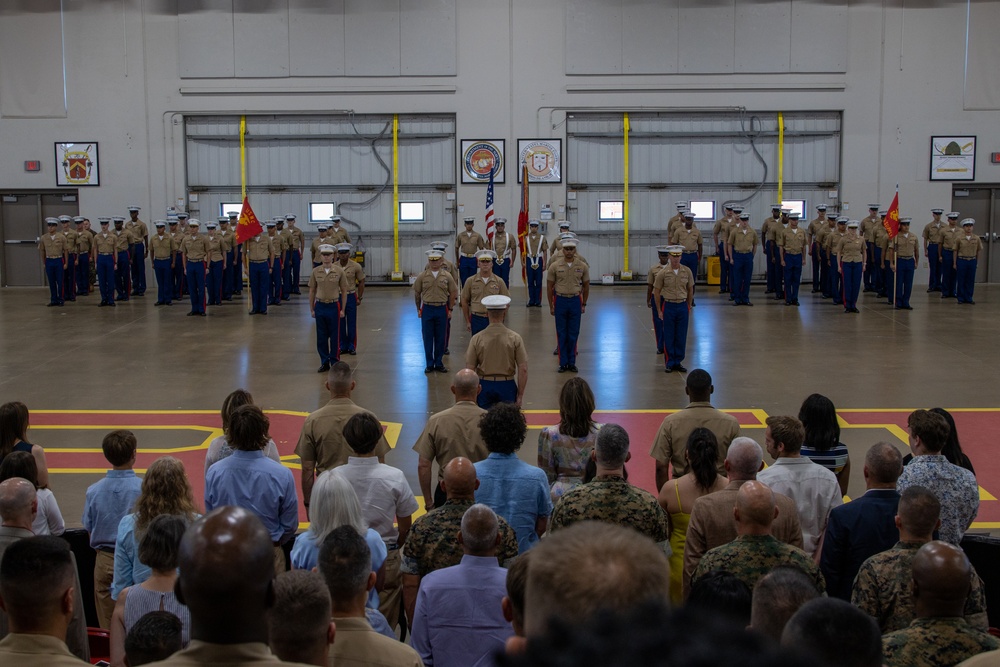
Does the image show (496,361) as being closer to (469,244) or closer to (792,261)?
(469,244)

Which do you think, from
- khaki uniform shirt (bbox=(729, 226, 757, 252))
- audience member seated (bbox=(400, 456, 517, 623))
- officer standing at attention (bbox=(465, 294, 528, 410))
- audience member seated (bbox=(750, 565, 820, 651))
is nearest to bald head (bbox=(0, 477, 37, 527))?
audience member seated (bbox=(400, 456, 517, 623))

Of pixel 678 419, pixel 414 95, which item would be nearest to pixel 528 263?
pixel 414 95

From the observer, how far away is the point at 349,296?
1592 centimetres

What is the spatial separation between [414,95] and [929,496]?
23053 millimetres

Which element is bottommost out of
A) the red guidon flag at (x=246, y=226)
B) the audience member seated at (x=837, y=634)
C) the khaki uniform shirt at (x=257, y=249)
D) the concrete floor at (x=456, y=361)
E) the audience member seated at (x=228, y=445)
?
the concrete floor at (x=456, y=361)

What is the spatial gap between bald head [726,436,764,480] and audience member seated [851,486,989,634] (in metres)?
0.90

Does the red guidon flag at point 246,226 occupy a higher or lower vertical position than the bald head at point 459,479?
higher

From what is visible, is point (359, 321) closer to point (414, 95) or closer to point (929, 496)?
point (414, 95)

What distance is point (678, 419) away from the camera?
23.1 feet

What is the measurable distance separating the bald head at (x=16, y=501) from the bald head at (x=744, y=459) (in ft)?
11.4

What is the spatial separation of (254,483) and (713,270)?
69.2ft

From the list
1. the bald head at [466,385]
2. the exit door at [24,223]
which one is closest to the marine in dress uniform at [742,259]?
the bald head at [466,385]

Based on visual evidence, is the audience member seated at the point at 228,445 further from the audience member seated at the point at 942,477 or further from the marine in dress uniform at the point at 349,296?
the marine in dress uniform at the point at 349,296

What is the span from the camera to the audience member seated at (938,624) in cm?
360
